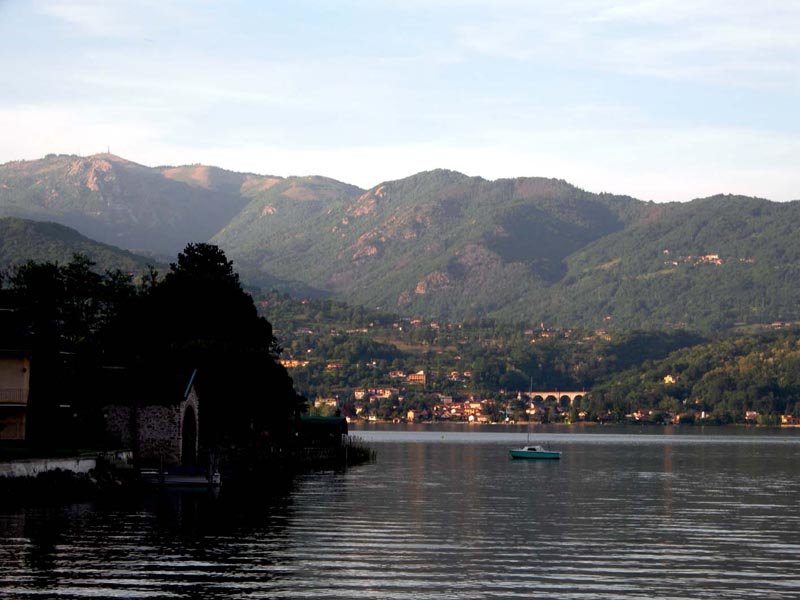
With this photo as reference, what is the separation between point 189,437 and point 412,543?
3700cm

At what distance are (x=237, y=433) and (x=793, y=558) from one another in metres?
60.2

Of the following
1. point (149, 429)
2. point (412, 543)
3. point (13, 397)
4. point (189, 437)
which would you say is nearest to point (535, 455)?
point (189, 437)

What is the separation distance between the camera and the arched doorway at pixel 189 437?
8438 centimetres

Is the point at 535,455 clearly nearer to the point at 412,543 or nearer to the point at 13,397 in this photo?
the point at 13,397

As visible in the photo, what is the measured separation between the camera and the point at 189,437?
284 feet

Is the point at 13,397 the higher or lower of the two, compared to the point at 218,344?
lower

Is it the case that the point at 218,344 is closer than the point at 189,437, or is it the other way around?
the point at 189,437

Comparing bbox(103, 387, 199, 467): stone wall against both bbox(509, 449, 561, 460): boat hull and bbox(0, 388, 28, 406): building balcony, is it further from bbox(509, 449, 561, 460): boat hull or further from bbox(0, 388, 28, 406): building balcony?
bbox(509, 449, 561, 460): boat hull

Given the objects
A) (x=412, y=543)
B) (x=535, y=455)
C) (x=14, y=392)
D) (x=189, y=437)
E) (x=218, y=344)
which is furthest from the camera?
(x=535, y=455)

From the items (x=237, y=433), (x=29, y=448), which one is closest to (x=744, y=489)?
(x=237, y=433)

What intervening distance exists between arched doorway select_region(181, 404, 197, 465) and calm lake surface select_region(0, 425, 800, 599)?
17.0 feet

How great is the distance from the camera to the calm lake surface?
134 ft

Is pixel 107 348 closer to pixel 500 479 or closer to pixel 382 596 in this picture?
pixel 500 479

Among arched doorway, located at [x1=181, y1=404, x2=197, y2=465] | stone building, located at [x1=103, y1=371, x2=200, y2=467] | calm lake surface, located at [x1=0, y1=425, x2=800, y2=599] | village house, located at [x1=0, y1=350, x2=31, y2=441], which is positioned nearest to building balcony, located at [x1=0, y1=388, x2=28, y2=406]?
village house, located at [x1=0, y1=350, x2=31, y2=441]
